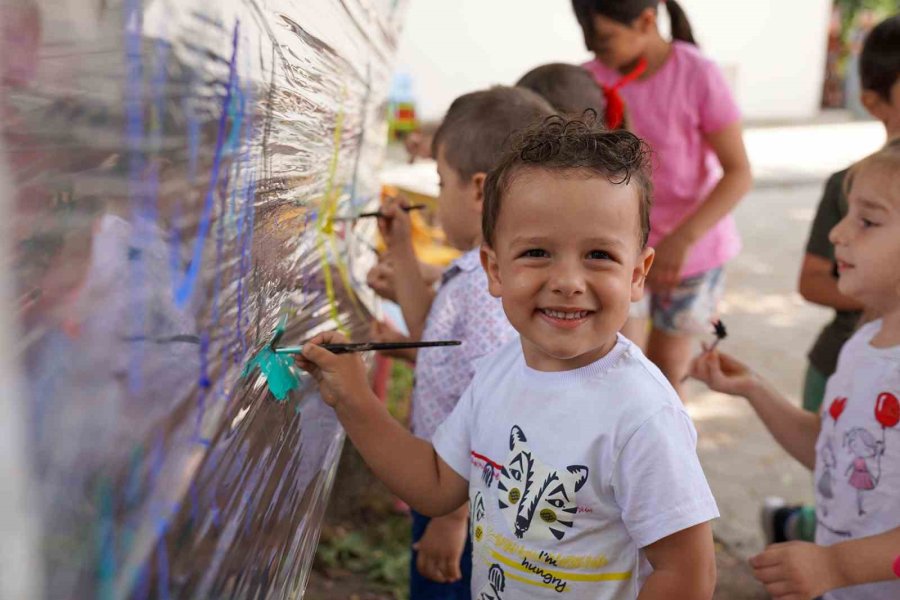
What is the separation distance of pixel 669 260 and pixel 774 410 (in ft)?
2.96

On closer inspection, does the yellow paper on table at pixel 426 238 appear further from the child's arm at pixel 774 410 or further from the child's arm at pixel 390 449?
the child's arm at pixel 390 449

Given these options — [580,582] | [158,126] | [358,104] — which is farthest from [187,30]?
[358,104]

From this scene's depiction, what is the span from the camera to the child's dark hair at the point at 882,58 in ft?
8.25

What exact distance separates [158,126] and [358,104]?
1.32 m

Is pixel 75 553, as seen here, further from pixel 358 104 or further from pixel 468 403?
pixel 358 104

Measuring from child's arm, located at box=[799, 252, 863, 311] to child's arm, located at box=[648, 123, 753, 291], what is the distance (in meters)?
0.30

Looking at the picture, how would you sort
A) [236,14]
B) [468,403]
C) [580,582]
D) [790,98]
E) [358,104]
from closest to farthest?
1. [236,14]
2. [580,582]
3. [468,403]
4. [358,104]
5. [790,98]

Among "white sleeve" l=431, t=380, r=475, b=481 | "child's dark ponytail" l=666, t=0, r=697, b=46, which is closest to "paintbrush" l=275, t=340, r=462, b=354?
"white sleeve" l=431, t=380, r=475, b=481

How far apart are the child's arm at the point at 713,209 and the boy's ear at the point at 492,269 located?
58.1 inches

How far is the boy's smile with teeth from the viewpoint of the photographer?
4.00 ft

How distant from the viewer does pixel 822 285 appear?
2492mm

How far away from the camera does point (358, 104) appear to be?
78.7 inches

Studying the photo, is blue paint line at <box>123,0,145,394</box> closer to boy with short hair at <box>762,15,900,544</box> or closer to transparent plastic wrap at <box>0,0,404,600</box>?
transparent plastic wrap at <box>0,0,404,600</box>

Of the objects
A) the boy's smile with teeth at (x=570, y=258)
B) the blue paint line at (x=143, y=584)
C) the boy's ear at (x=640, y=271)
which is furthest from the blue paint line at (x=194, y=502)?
the boy's ear at (x=640, y=271)
